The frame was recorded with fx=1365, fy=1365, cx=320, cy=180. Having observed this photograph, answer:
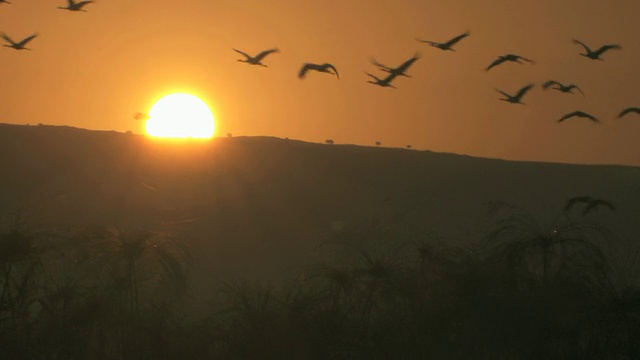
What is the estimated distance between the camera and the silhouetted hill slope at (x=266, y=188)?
165 feet

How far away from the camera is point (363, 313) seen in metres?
25.6

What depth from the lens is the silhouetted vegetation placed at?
2444cm

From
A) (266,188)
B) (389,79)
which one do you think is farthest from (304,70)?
(266,188)

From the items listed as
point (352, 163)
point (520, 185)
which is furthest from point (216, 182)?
point (520, 185)

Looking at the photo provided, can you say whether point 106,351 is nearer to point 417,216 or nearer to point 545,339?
point 545,339

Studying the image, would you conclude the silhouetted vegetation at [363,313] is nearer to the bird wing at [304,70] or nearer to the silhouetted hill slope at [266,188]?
the bird wing at [304,70]

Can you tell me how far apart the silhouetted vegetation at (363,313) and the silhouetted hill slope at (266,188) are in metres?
18.5

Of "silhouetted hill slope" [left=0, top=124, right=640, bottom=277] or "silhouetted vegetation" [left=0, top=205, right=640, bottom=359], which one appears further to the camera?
"silhouetted hill slope" [left=0, top=124, right=640, bottom=277]

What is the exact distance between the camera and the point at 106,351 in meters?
25.0

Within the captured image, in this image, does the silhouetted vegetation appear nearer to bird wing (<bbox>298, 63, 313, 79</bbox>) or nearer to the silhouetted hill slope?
bird wing (<bbox>298, 63, 313, 79</bbox>)

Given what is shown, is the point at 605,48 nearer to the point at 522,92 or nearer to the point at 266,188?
the point at 522,92

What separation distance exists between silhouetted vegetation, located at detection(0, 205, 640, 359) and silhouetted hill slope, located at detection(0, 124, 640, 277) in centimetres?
1851

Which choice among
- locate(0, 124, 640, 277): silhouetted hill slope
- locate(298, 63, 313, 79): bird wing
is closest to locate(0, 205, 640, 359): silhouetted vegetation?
locate(298, 63, 313, 79): bird wing

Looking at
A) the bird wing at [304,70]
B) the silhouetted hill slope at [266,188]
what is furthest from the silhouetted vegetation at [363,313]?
the silhouetted hill slope at [266,188]
